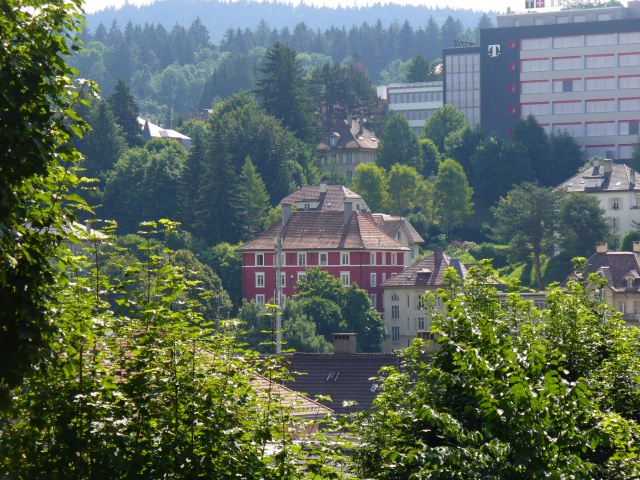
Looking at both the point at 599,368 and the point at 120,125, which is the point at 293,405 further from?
the point at 120,125

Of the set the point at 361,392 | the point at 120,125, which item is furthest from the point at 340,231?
the point at 361,392

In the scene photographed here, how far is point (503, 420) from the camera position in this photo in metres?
18.0

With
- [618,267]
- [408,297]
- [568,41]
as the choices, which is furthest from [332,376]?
[568,41]

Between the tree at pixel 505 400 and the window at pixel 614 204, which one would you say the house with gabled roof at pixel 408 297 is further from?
the tree at pixel 505 400

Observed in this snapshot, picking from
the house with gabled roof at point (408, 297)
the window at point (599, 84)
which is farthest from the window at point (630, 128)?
the house with gabled roof at point (408, 297)

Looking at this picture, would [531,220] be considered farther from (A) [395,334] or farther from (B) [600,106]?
(B) [600,106]

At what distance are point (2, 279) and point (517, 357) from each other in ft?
21.9

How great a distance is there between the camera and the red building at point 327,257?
141 meters

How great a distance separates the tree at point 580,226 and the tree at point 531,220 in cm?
116

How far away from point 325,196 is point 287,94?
871 inches

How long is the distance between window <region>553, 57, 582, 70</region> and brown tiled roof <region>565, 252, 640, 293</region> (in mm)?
49255

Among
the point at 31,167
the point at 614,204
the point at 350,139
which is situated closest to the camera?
the point at 31,167

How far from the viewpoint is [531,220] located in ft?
481

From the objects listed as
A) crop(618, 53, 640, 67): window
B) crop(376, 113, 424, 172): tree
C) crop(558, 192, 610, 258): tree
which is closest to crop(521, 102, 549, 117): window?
crop(618, 53, 640, 67): window
